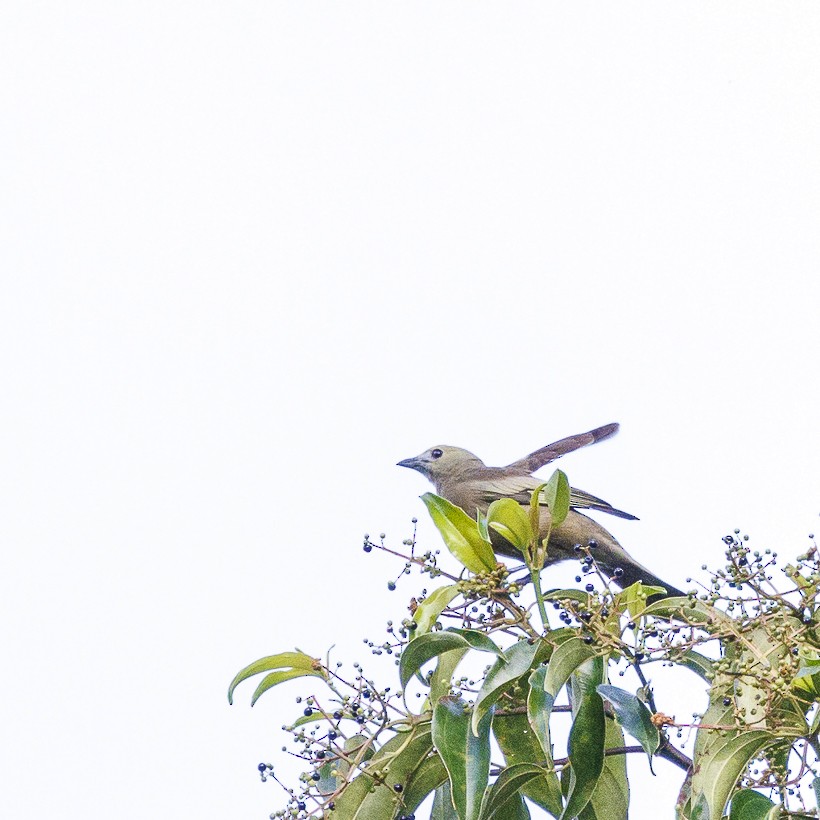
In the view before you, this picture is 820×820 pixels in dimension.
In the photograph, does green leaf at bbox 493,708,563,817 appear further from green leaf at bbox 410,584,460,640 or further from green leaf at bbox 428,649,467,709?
green leaf at bbox 410,584,460,640

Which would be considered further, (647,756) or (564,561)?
(564,561)

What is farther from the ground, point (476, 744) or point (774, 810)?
point (476, 744)

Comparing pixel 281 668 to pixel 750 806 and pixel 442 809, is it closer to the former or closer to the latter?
pixel 442 809

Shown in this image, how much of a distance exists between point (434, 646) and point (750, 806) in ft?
2.42

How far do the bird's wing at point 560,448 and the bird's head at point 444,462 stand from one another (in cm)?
38

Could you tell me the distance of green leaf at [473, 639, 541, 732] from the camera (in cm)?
257

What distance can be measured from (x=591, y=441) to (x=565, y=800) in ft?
11.4

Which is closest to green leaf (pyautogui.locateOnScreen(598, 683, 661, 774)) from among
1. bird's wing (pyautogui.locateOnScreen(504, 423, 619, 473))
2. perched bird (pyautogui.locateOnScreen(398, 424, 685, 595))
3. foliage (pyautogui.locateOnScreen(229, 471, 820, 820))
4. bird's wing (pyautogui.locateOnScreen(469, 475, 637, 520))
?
foliage (pyautogui.locateOnScreen(229, 471, 820, 820))

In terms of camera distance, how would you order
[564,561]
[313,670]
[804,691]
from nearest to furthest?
[804,691], [313,670], [564,561]

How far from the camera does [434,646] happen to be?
2.73 meters

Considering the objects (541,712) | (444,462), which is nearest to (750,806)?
(541,712)

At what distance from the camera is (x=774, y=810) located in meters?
2.38

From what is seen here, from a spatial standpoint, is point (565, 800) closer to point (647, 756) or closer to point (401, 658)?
point (647, 756)

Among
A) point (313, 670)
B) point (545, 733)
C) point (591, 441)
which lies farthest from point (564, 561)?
point (545, 733)
